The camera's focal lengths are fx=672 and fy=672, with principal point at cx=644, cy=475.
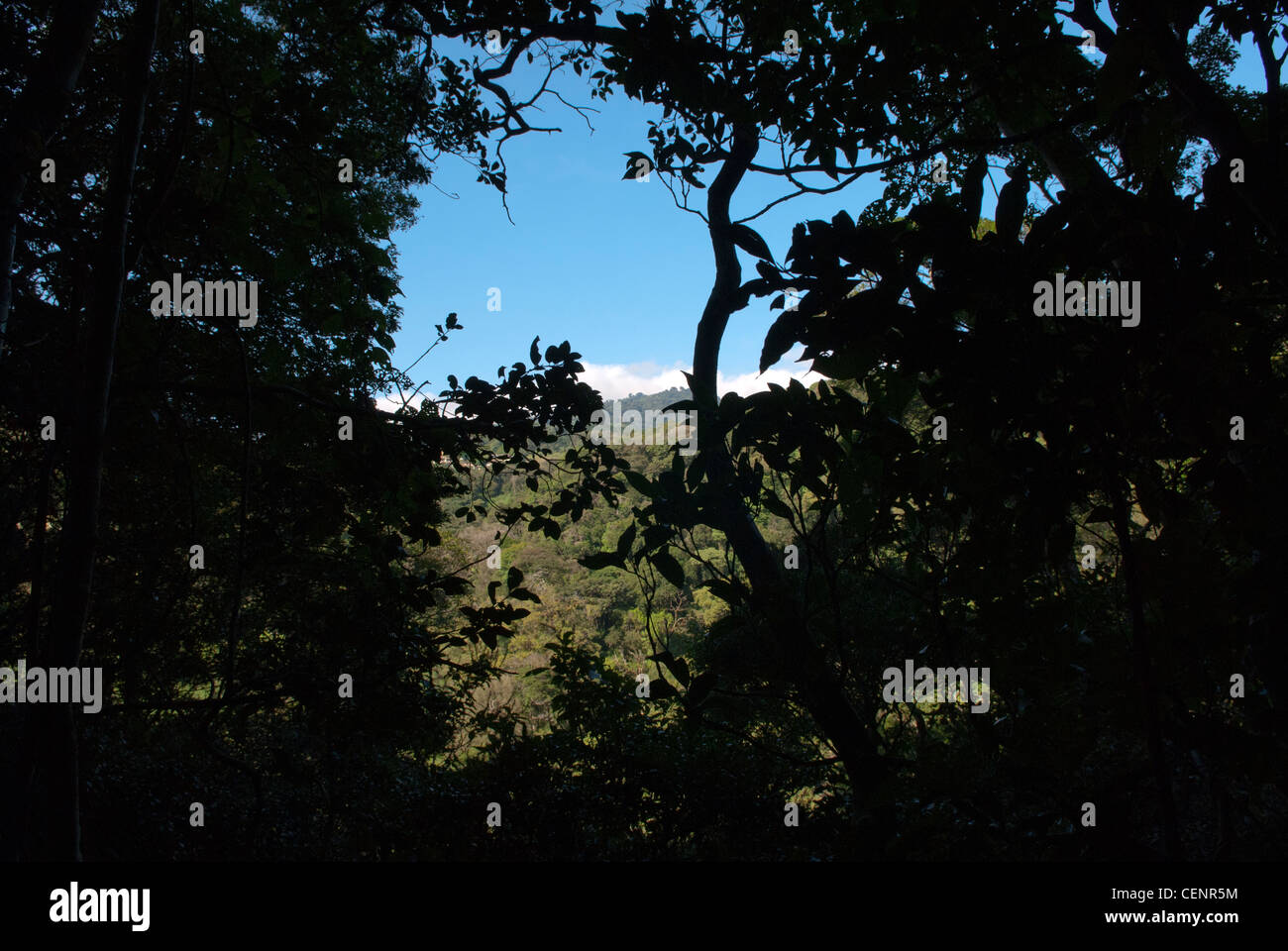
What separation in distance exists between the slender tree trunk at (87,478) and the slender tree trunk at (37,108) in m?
0.32

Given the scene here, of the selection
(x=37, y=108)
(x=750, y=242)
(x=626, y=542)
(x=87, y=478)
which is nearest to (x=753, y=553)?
(x=626, y=542)

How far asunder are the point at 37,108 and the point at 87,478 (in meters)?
0.86

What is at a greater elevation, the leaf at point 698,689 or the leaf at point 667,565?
the leaf at point 667,565

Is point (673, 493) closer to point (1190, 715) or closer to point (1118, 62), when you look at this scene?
point (1190, 715)

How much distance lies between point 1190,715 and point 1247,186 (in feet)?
2.77

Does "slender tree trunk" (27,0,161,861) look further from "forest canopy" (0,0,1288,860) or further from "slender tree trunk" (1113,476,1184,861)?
"slender tree trunk" (1113,476,1184,861)

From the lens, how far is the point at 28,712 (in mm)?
1126

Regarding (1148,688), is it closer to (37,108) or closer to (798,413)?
(798,413)

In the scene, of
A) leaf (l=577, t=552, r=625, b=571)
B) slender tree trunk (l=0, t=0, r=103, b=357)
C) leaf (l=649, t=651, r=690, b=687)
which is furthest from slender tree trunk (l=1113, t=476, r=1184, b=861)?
slender tree trunk (l=0, t=0, r=103, b=357)

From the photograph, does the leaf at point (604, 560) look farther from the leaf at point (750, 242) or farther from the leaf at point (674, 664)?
the leaf at point (750, 242)

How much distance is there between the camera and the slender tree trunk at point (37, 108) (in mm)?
1353

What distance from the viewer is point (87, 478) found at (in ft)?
3.63

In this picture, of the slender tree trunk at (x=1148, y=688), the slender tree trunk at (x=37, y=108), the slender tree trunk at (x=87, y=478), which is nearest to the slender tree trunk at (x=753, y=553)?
the slender tree trunk at (x=1148, y=688)

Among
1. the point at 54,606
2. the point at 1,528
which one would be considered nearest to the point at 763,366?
the point at 54,606
